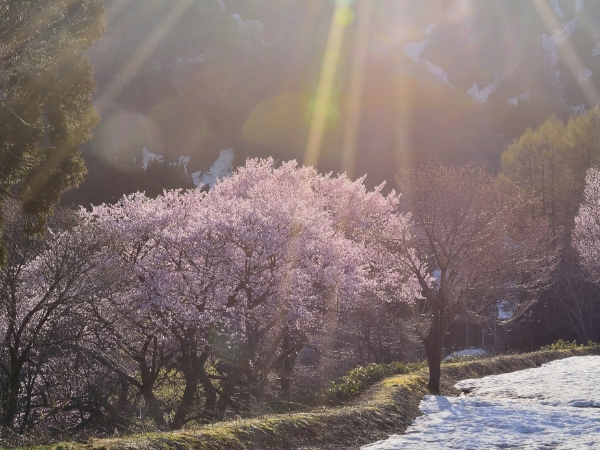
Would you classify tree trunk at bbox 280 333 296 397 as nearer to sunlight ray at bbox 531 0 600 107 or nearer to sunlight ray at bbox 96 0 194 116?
sunlight ray at bbox 531 0 600 107

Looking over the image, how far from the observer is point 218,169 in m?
131

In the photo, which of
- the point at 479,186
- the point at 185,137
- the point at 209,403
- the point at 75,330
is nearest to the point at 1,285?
the point at 75,330

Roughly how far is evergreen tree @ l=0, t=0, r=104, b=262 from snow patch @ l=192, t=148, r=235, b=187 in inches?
4356

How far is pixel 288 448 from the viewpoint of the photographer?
682 centimetres

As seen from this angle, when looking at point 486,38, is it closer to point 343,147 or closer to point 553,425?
point 343,147

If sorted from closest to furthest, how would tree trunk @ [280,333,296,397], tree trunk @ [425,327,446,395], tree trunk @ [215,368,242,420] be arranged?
1. tree trunk @ [425,327,446,395]
2. tree trunk @ [215,368,242,420]
3. tree trunk @ [280,333,296,397]

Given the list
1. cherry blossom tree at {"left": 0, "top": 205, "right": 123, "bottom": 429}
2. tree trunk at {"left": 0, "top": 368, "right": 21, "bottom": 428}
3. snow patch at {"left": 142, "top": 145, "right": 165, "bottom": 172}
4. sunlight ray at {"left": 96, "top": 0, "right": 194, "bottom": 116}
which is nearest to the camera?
tree trunk at {"left": 0, "top": 368, "right": 21, "bottom": 428}

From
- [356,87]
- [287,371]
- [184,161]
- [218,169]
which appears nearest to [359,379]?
[287,371]

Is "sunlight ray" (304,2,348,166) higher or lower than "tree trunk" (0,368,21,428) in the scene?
higher

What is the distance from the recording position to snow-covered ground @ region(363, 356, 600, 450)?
7527 mm

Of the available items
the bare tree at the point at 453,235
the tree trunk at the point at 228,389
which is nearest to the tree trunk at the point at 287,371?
the tree trunk at the point at 228,389

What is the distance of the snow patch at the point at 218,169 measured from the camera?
12681 cm

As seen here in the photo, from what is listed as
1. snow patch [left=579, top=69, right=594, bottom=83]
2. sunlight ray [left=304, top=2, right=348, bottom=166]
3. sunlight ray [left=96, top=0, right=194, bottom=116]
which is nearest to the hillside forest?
sunlight ray [left=304, top=2, right=348, bottom=166]

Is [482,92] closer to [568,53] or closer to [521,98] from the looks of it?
[521,98]
